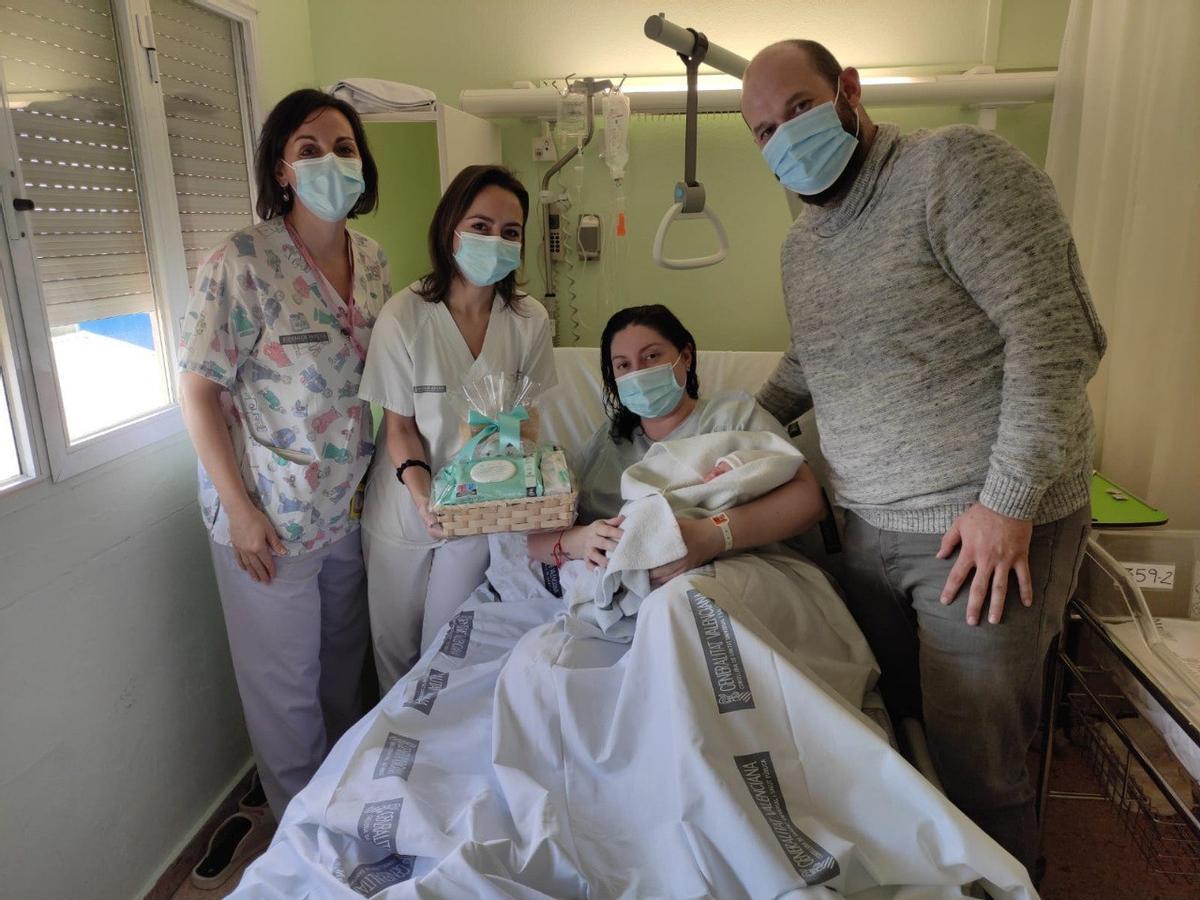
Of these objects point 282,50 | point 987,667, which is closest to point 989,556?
A: point 987,667

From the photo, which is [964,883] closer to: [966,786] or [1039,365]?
[966,786]

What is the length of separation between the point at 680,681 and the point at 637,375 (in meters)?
0.70

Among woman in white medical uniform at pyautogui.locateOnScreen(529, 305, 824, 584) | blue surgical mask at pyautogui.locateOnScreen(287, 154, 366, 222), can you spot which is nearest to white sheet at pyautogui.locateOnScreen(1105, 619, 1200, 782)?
woman in white medical uniform at pyautogui.locateOnScreen(529, 305, 824, 584)

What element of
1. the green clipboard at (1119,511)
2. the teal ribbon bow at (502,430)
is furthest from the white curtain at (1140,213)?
the teal ribbon bow at (502,430)

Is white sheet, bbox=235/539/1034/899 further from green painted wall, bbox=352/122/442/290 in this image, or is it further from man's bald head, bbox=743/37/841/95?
green painted wall, bbox=352/122/442/290

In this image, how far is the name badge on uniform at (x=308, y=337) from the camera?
173 centimetres

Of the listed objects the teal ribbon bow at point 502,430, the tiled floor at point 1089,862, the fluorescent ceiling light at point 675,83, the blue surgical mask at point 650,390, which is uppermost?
the fluorescent ceiling light at point 675,83

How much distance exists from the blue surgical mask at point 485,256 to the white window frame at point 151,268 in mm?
774

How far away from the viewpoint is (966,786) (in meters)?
1.47

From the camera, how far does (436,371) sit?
1.82 m

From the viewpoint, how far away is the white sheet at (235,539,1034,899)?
1.12 metres

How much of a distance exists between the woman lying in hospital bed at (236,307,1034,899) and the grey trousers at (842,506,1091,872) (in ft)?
0.46

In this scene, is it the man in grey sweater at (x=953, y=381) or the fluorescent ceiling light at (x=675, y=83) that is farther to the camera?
the fluorescent ceiling light at (x=675, y=83)

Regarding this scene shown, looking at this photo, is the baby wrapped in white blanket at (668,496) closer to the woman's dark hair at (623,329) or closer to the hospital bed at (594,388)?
the woman's dark hair at (623,329)
